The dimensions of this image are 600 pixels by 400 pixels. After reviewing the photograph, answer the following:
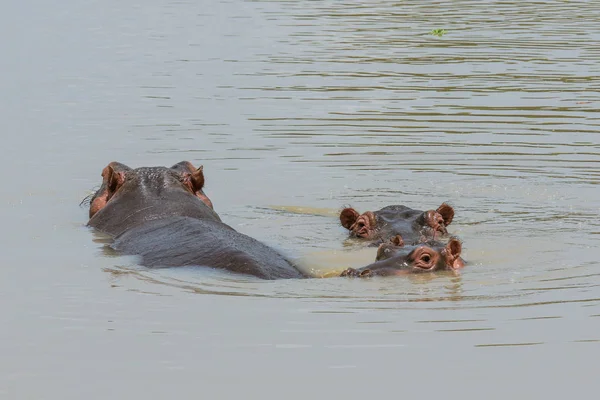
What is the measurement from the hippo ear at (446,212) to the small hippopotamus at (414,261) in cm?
150

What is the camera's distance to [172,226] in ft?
30.3

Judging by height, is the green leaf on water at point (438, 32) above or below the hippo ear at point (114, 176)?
above

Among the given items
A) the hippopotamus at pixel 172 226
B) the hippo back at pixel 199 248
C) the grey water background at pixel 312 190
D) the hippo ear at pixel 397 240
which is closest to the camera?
the grey water background at pixel 312 190

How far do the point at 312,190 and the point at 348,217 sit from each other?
1.68 meters

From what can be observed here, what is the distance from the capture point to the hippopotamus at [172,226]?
8445 millimetres

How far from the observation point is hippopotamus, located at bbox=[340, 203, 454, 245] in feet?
33.2

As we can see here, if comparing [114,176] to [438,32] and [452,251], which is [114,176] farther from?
[438,32]

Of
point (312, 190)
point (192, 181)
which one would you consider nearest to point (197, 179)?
point (192, 181)

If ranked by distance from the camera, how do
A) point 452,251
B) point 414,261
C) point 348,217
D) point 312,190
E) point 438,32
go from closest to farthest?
point 414,261 < point 452,251 < point 348,217 < point 312,190 < point 438,32

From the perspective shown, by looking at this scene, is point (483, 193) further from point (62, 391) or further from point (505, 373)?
point (62, 391)

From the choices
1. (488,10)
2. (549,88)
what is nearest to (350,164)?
(549,88)

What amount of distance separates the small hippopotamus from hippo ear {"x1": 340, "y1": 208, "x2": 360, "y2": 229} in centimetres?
185

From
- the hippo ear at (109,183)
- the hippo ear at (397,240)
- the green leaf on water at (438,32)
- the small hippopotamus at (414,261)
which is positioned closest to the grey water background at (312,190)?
the small hippopotamus at (414,261)

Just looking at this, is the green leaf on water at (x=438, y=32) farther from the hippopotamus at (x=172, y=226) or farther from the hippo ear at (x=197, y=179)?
the hippo ear at (x=197, y=179)
